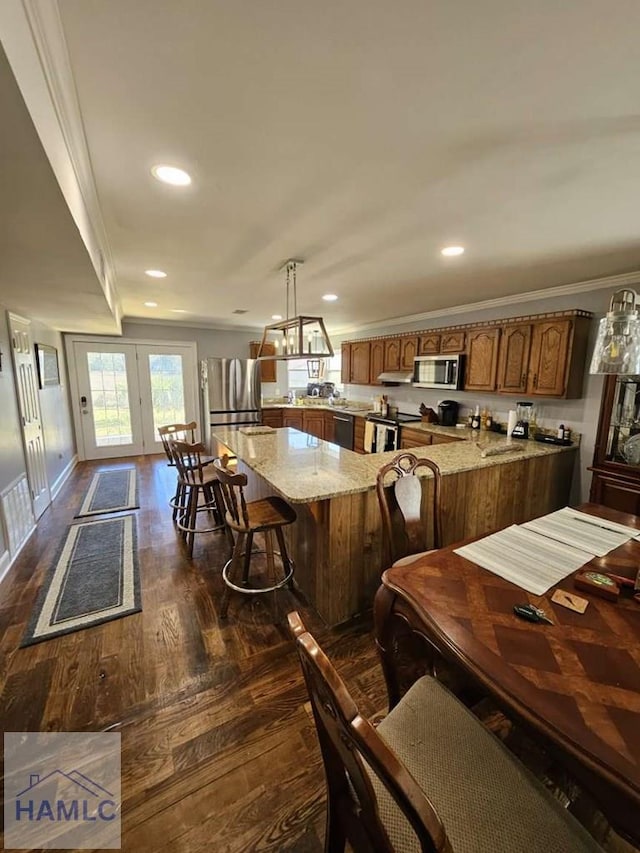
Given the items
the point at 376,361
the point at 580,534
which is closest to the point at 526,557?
the point at 580,534

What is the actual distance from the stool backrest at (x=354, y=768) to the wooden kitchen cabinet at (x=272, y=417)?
18.4 feet

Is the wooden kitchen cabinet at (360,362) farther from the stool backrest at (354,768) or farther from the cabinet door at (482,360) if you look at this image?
the stool backrest at (354,768)

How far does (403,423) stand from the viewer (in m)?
4.51

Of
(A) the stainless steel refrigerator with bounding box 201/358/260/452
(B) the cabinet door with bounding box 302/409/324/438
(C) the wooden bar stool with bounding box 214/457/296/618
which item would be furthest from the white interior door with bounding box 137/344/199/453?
(C) the wooden bar stool with bounding box 214/457/296/618

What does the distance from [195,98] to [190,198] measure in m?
0.68

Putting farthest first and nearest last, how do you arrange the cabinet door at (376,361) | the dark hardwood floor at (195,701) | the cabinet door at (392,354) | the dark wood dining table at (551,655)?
1. the cabinet door at (376,361)
2. the cabinet door at (392,354)
3. the dark hardwood floor at (195,701)
4. the dark wood dining table at (551,655)

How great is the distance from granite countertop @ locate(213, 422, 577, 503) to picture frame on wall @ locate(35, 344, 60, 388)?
2288 millimetres

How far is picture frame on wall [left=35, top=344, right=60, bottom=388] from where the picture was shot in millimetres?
3913

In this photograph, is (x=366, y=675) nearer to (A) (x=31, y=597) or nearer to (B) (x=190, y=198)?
(A) (x=31, y=597)

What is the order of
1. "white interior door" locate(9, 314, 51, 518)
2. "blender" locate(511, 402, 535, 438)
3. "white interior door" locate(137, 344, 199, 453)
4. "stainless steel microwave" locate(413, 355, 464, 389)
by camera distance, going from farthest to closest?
"white interior door" locate(137, 344, 199, 453)
"stainless steel microwave" locate(413, 355, 464, 389)
"blender" locate(511, 402, 535, 438)
"white interior door" locate(9, 314, 51, 518)

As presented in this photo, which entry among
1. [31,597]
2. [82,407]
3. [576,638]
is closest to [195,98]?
[576,638]

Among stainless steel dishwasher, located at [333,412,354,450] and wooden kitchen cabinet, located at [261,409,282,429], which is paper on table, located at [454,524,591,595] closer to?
stainless steel dishwasher, located at [333,412,354,450]

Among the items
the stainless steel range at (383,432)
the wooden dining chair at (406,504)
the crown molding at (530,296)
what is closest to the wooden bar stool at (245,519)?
the wooden dining chair at (406,504)

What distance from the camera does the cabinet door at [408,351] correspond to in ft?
15.3
